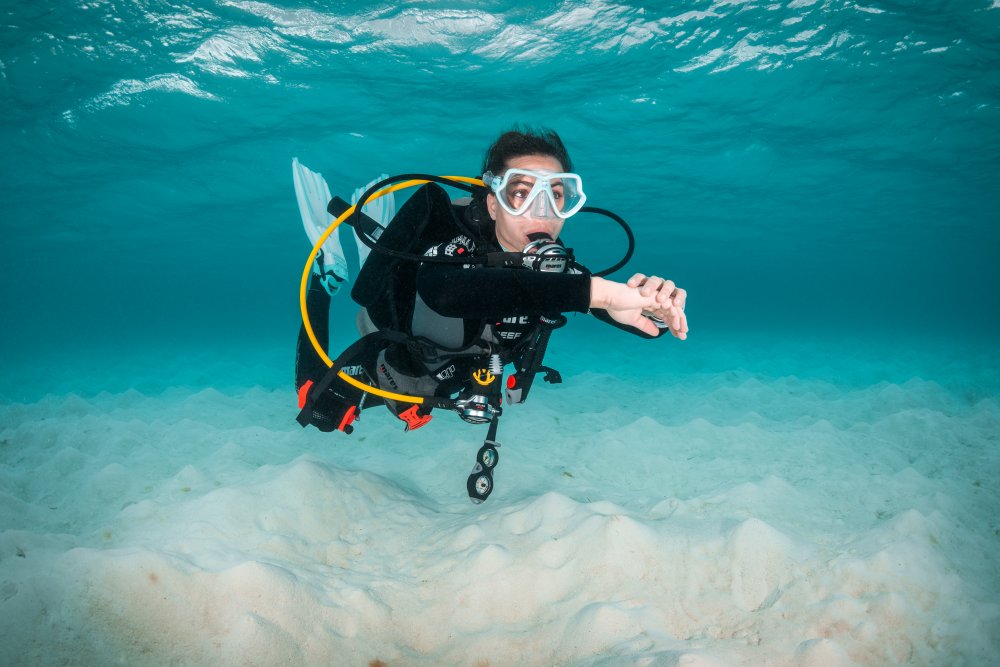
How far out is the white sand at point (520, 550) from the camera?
252cm

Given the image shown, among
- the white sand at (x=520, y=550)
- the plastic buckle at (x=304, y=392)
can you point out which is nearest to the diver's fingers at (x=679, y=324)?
the white sand at (x=520, y=550)

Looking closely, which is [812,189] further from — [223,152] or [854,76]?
[223,152]

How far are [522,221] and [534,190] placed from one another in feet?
0.73

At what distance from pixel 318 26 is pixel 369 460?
29.4 feet

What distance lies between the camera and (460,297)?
2.42 meters

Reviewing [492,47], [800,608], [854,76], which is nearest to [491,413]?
[800,608]

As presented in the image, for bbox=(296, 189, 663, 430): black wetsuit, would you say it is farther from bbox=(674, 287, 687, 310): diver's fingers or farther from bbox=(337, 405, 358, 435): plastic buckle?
bbox=(674, 287, 687, 310): diver's fingers

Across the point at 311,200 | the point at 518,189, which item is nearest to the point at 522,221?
the point at 518,189

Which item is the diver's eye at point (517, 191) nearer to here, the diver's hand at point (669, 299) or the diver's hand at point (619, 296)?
the diver's hand at point (619, 296)

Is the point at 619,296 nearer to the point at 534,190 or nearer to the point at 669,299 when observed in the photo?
the point at 669,299

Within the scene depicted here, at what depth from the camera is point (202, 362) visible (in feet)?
53.4

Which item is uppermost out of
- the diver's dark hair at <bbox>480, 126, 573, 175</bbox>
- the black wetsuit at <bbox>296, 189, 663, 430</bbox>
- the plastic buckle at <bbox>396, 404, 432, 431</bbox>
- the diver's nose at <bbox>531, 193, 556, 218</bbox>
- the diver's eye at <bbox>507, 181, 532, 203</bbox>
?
the diver's dark hair at <bbox>480, 126, 573, 175</bbox>

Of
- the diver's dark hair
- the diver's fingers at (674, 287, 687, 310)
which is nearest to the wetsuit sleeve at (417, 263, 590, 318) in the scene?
the diver's fingers at (674, 287, 687, 310)

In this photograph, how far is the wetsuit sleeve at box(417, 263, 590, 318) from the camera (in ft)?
7.63
